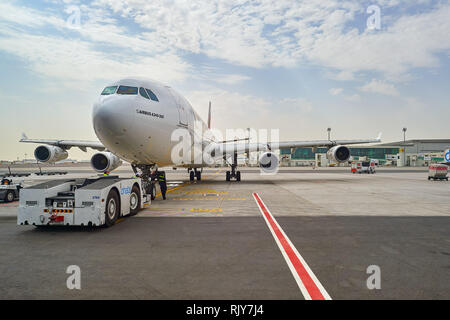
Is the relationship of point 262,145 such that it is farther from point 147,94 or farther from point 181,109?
point 147,94

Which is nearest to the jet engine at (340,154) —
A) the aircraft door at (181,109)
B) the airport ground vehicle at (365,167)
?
the aircraft door at (181,109)

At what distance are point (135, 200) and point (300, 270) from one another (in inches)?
275

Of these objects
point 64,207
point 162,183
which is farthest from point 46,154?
point 64,207

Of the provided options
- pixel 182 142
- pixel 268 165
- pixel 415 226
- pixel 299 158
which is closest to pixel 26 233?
pixel 182 142

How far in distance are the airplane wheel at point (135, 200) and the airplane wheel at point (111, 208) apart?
1276 mm

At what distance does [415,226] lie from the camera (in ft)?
24.6

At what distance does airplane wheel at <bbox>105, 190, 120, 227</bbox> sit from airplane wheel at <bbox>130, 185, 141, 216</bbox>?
128 cm

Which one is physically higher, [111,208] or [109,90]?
[109,90]

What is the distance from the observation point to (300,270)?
172 inches

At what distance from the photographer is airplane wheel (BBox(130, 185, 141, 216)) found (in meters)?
9.69

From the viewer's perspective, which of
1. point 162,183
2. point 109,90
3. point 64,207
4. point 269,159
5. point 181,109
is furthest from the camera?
point 269,159

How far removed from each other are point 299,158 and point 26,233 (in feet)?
349
